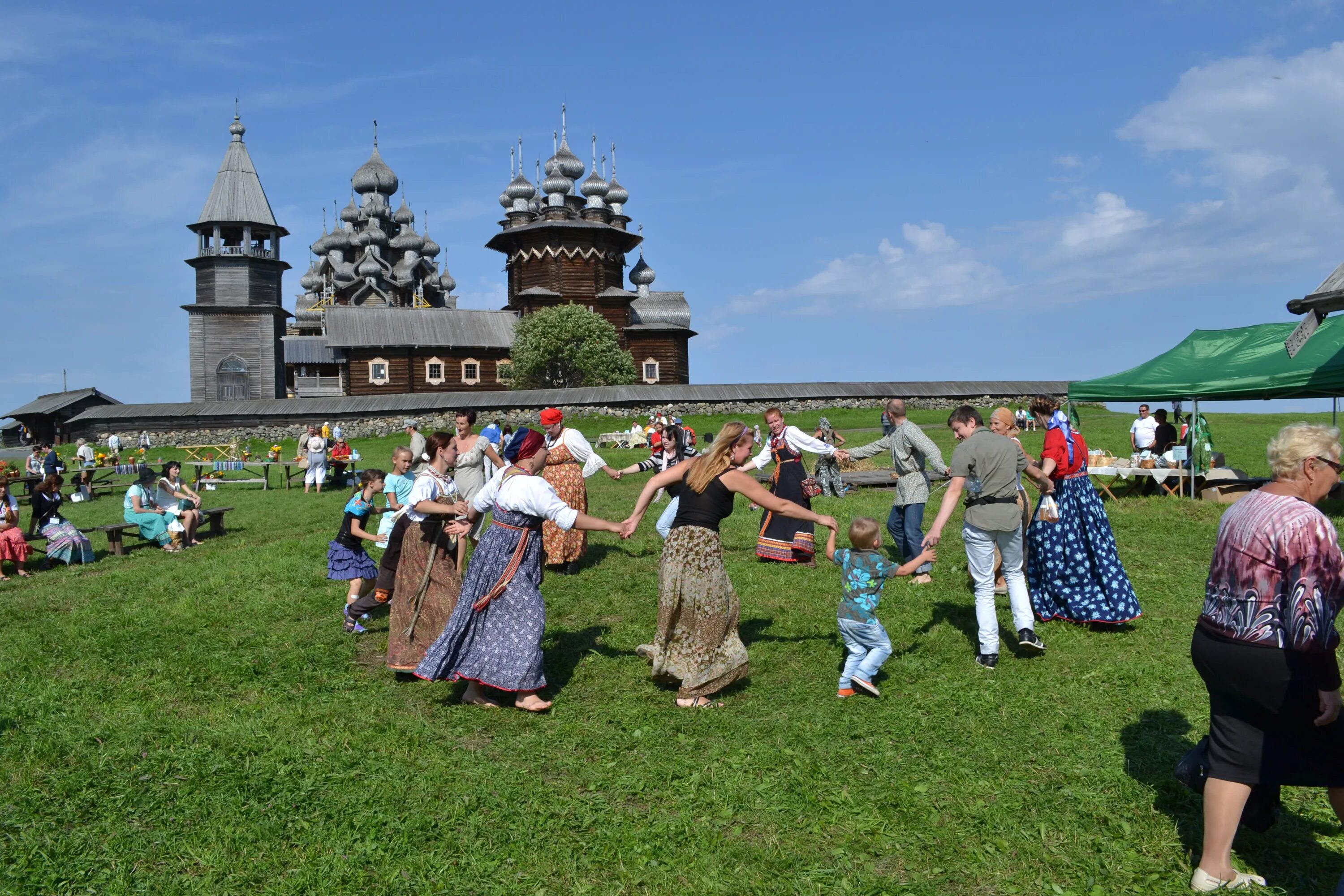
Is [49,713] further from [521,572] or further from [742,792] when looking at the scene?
[742,792]

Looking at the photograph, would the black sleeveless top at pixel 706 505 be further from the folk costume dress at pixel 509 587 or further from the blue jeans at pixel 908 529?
the blue jeans at pixel 908 529

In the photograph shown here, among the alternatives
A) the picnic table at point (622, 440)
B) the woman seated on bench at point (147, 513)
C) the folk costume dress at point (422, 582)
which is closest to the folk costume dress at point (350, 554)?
the folk costume dress at point (422, 582)

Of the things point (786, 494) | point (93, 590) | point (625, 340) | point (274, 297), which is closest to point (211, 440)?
point (274, 297)

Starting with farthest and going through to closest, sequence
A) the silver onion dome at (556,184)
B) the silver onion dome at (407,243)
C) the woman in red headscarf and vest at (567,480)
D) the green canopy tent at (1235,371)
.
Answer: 1. the silver onion dome at (407,243)
2. the silver onion dome at (556,184)
3. the green canopy tent at (1235,371)
4. the woman in red headscarf and vest at (567,480)

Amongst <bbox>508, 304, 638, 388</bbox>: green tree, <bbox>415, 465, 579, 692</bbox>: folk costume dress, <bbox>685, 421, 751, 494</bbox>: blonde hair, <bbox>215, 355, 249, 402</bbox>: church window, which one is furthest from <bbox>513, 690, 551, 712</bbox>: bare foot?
<bbox>215, 355, 249, 402</bbox>: church window

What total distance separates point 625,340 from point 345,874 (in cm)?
5300

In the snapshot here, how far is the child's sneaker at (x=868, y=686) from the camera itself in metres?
6.43

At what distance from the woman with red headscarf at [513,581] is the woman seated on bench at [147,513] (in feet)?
32.1

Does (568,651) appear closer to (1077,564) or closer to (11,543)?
(1077,564)

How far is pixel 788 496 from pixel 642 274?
50.8 meters

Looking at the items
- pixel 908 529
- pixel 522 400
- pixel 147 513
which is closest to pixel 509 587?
pixel 908 529

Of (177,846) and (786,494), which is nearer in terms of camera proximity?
(177,846)

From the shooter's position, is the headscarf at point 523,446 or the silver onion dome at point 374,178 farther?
the silver onion dome at point 374,178

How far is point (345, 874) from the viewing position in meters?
4.29
